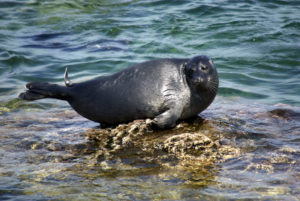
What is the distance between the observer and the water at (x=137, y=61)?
11.1 feet

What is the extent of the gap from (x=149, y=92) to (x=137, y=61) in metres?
4.06

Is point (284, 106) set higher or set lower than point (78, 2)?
lower

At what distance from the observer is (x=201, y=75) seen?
474 cm

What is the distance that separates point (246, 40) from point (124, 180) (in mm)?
6848

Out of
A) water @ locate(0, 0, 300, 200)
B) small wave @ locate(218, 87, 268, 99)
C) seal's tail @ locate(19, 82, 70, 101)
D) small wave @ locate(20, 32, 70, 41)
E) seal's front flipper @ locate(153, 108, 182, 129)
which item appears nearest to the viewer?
water @ locate(0, 0, 300, 200)

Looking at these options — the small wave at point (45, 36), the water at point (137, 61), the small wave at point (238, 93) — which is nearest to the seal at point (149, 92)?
the water at point (137, 61)

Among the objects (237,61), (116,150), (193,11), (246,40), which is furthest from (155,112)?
(193,11)

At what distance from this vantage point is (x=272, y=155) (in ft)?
13.0

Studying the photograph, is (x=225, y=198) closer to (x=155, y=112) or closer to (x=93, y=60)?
(x=155, y=112)

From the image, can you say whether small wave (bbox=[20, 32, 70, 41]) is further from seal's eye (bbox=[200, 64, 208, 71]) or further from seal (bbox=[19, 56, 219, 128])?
seal's eye (bbox=[200, 64, 208, 71])

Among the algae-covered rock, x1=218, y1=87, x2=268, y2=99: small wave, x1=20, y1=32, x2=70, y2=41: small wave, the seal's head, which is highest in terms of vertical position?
the seal's head

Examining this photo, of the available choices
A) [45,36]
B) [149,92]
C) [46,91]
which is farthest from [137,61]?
[149,92]

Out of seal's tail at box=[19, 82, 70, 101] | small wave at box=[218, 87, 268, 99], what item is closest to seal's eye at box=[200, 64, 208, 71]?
seal's tail at box=[19, 82, 70, 101]

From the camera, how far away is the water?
3.37 metres
